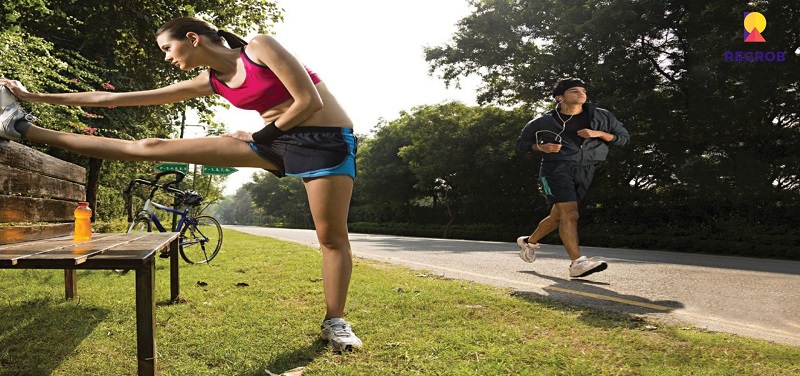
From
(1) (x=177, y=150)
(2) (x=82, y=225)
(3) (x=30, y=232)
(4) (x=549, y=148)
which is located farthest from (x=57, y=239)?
(4) (x=549, y=148)

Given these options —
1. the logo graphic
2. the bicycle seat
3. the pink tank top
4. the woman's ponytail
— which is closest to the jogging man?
the pink tank top

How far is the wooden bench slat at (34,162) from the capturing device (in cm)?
288

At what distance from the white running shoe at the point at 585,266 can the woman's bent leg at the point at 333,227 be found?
294cm

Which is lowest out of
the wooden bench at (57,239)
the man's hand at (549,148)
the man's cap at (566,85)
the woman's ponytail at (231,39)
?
the wooden bench at (57,239)

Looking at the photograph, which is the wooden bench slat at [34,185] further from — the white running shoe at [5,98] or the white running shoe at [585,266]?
the white running shoe at [585,266]

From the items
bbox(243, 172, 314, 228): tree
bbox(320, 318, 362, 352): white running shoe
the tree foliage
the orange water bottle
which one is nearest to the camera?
bbox(320, 318, 362, 352): white running shoe

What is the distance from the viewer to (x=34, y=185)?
3246mm

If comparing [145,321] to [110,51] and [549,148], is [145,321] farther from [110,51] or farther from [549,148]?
[110,51]

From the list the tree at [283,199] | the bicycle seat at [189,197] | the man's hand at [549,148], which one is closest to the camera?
the man's hand at [549,148]

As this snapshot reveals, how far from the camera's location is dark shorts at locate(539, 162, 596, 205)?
5.18 meters

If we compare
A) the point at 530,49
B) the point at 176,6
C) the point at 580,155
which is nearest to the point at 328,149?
the point at 580,155

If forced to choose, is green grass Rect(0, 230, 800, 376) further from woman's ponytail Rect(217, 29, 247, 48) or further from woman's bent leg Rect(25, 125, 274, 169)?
woman's ponytail Rect(217, 29, 247, 48)

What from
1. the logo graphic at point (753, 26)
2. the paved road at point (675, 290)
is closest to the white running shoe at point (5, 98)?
the paved road at point (675, 290)

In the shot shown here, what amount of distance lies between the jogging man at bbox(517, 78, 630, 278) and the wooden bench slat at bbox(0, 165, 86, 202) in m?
4.08
